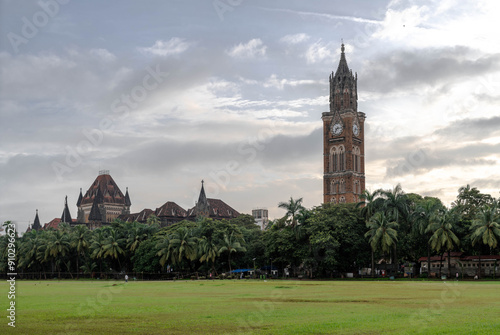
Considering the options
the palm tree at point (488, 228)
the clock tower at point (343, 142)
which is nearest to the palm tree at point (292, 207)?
the palm tree at point (488, 228)

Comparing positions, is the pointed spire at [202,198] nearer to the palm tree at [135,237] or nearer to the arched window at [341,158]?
the arched window at [341,158]

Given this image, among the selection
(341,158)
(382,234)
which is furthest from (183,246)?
(341,158)

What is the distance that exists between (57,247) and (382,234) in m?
57.7

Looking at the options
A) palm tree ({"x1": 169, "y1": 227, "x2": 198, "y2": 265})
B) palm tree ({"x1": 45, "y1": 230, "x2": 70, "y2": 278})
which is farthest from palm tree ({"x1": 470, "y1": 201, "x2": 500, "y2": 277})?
palm tree ({"x1": 45, "y1": 230, "x2": 70, "y2": 278})

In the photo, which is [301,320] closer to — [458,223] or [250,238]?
[458,223]

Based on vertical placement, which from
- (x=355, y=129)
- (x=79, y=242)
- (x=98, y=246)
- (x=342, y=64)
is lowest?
(x=98, y=246)

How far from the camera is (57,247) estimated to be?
100312mm

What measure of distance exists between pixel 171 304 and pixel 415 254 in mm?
62303

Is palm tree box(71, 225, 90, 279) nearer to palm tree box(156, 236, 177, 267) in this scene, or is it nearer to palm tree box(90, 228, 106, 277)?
palm tree box(90, 228, 106, 277)

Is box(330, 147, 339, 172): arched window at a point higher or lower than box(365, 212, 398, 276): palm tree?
higher

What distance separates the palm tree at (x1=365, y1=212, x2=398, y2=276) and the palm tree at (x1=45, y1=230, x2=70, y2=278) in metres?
54.7

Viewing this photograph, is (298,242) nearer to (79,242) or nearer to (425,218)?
(425,218)

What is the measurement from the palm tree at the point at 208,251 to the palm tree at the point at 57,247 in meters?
28.3

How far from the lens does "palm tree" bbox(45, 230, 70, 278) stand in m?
100
